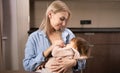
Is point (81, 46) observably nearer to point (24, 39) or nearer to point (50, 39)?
point (50, 39)

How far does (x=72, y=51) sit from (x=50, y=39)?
0.87ft

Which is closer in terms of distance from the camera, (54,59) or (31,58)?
(54,59)

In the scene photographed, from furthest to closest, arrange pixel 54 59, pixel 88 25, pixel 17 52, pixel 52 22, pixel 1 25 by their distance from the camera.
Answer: pixel 88 25 → pixel 17 52 → pixel 1 25 → pixel 52 22 → pixel 54 59

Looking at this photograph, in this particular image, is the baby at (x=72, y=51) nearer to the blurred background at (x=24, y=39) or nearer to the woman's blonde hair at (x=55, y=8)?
the woman's blonde hair at (x=55, y=8)

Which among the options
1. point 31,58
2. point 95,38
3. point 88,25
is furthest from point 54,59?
point 88,25

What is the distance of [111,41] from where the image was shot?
353 cm

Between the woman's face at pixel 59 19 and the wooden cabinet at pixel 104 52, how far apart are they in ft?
6.65

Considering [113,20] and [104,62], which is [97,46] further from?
[113,20]

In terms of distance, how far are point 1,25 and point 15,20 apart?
0.26 meters

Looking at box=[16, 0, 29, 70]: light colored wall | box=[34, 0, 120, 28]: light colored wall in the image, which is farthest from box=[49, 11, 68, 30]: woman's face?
box=[34, 0, 120, 28]: light colored wall

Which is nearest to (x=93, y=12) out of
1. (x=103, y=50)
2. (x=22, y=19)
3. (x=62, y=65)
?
(x=103, y=50)

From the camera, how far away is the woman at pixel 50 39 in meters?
1.42

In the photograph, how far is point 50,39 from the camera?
157 centimetres

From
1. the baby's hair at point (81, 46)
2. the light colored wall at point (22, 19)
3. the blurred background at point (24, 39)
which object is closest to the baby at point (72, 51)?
the baby's hair at point (81, 46)
